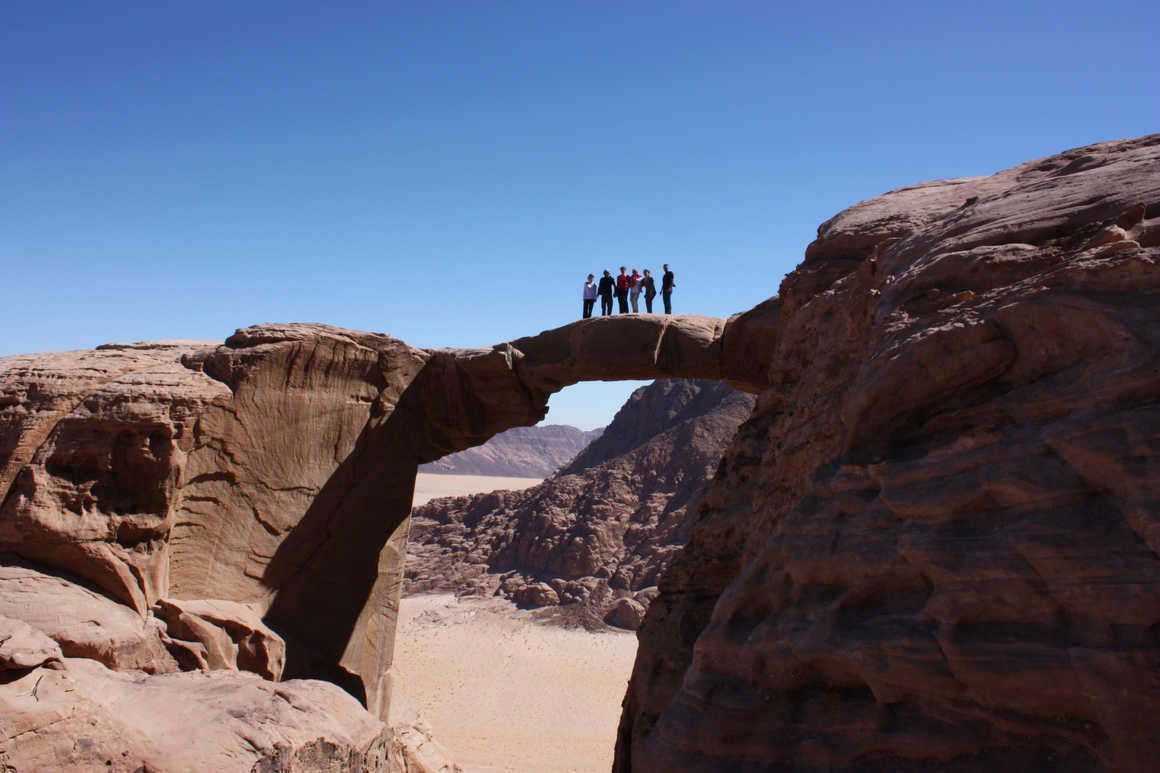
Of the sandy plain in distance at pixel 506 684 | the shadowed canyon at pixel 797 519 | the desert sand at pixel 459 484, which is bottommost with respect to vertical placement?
the sandy plain in distance at pixel 506 684

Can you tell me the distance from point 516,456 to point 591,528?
257 feet

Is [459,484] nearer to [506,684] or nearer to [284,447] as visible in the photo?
[506,684]

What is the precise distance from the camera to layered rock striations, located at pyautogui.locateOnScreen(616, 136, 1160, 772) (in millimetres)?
3316

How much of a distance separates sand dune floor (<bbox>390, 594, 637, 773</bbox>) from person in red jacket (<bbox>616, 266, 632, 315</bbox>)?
5.82 metres

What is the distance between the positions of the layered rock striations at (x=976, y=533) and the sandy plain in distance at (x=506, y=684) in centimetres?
705

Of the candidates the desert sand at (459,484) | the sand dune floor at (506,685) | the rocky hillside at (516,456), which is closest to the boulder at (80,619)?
the sand dune floor at (506,685)

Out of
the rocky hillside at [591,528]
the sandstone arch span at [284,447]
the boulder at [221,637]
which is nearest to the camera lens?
the sandstone arch span at [284,447]

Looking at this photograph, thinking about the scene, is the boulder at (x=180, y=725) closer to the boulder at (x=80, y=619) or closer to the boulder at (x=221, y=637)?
the boulder at (x=80, y=619)

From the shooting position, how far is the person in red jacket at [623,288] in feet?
38.4

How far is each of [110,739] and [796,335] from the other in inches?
212

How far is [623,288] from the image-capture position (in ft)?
38.6

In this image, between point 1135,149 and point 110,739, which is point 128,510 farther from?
point 1135,149

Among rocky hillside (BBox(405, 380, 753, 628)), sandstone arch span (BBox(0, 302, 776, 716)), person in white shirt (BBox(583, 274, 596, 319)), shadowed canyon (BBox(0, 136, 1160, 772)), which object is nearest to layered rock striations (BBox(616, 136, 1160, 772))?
shadowed canyon (BBox(0, 136, 1160, 772))

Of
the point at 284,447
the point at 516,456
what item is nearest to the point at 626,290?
the point at 284,447
